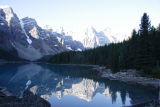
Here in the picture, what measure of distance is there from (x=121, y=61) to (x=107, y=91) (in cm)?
2818

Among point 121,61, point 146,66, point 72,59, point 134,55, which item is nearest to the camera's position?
point 146,66


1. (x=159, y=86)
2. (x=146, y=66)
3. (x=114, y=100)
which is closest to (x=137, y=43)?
(x=146, y=66)

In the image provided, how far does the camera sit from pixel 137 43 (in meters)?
78.2

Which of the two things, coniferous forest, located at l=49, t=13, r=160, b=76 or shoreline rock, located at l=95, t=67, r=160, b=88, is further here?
coniferous forest, located at l=49, t=13, r=160, b=76

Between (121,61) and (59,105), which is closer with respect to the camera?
(59,105)

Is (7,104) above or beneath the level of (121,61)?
beneath

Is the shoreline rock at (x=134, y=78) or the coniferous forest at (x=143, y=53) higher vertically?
the coniferous forest at (x=143, y=53)

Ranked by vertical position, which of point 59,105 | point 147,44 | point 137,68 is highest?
point 147,44

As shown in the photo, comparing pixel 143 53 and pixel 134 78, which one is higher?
pixel 143 53

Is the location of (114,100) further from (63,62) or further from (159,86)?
(63,62)

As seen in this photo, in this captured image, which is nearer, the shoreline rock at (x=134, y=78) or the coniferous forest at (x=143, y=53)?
the shoreline rock at (x=134, y=78)

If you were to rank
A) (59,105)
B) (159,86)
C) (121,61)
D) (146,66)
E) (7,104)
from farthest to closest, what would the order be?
1. (121,61)
2. (146,66)
3. (159,86)
4. (59,105)
5. (7,104)

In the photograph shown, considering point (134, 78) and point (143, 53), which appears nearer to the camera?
point (134, 78)

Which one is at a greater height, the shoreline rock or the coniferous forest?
the coniferous forest
